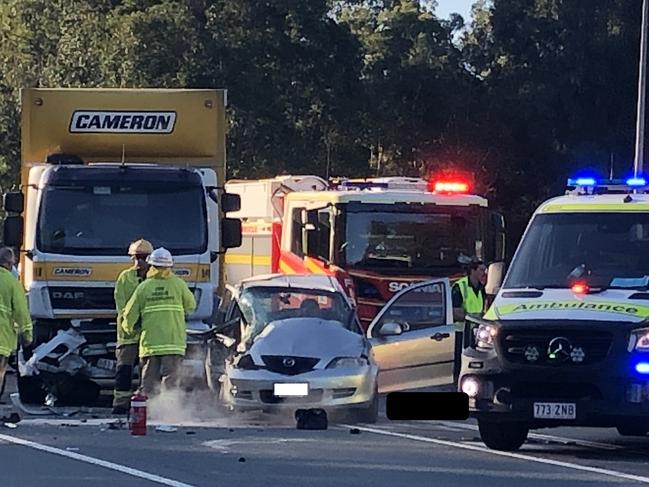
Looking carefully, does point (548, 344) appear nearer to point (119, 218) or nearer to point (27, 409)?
point (119, 218)

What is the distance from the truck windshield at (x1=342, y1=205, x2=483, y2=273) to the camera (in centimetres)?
2214

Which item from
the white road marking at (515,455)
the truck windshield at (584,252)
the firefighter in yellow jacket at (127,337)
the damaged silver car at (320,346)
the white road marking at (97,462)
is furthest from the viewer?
the firefighter in yellow jacket at (127,337)

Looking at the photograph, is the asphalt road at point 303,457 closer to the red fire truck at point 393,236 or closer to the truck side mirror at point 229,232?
the truck side mirror at point 229,232

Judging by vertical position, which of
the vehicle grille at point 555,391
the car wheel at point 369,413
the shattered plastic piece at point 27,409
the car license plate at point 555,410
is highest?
the vehicle grille at point 555,391

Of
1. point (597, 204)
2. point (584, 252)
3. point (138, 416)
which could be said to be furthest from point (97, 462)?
point (597, 204)

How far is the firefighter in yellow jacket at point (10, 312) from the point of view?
16094 millimetres

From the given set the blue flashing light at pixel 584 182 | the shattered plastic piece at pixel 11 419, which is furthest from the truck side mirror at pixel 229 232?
the blue flashing light at pixel 584 182

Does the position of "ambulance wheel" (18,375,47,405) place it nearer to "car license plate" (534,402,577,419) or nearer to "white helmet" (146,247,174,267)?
"white helmet" (146,247,174,267)

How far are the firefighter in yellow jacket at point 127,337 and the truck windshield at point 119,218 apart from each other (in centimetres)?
130

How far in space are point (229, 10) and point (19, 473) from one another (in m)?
31.0

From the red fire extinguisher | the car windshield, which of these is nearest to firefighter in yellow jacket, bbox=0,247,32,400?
the red fire extinguisher

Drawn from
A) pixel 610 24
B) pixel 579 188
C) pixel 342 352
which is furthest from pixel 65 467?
pixel 610 24

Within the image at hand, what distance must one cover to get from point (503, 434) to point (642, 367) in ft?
5.60

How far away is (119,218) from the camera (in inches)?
701
